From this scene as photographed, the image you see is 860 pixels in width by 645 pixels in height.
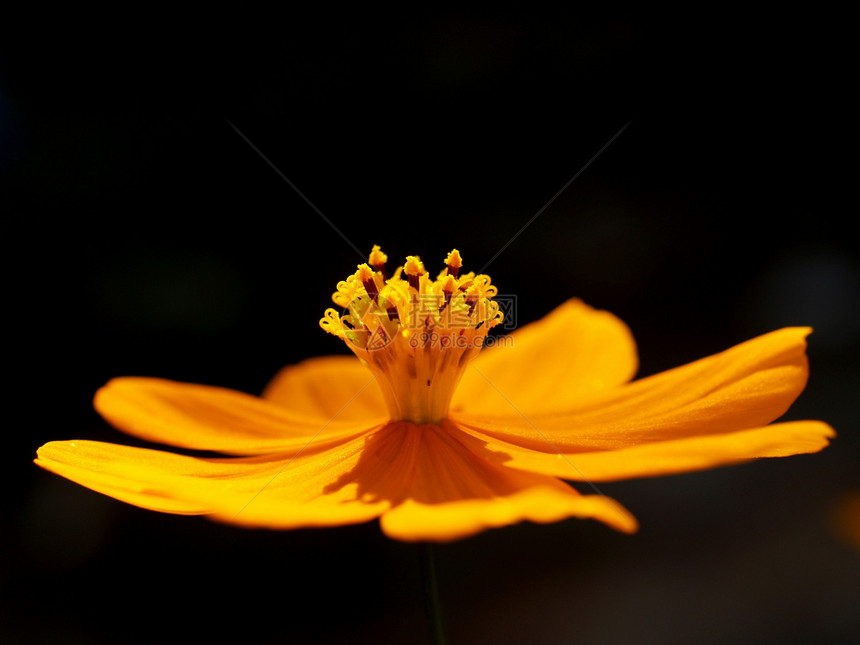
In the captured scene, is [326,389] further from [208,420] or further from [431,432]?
[431,432]

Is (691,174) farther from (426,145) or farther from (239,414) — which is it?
(239,414)

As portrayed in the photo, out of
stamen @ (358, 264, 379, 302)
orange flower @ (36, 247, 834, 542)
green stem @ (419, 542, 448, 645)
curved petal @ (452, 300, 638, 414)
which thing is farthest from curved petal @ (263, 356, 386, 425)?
green stem @ (419, 542, 448, 645)

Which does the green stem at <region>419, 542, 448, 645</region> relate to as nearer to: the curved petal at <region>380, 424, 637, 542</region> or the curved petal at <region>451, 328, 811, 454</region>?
the curved petal at <region>380, 424, 637, 542</region>

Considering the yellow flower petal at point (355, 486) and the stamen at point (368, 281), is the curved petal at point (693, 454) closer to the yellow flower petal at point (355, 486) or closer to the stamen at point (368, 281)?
the yellow flower petal at point (355, 486)

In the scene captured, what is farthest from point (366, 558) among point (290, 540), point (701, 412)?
point (701, 412)

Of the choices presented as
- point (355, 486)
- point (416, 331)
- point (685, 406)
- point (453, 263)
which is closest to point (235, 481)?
point (355, 486)

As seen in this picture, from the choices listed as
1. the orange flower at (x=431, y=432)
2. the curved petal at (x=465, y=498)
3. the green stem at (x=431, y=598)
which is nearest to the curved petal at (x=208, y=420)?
the orange flower at (x=431, y=432)

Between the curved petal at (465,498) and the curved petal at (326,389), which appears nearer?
the curved petal at (465,498)
